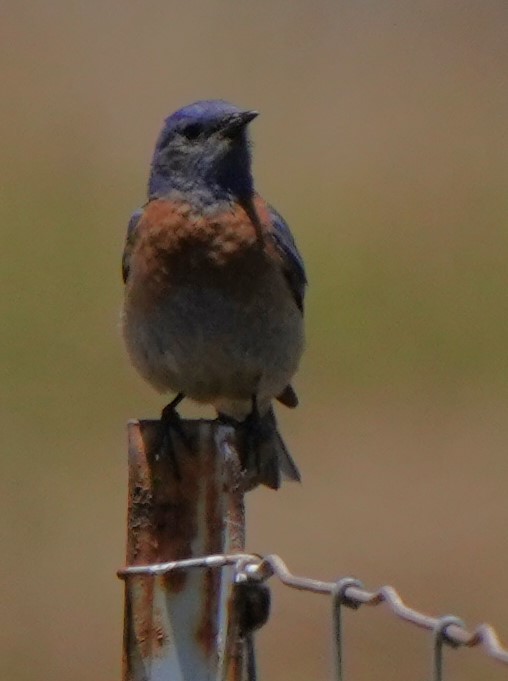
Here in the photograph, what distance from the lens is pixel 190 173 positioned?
6887mm

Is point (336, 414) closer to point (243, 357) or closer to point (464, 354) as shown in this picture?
point (464, 354)

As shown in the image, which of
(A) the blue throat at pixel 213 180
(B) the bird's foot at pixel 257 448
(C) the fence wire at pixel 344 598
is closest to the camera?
(C) the fence wire at pixel 344 598

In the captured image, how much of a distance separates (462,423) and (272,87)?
4.40 metres

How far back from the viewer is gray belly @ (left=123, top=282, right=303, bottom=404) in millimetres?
6480

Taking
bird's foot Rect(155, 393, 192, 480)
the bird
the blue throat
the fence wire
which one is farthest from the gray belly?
the fence wire

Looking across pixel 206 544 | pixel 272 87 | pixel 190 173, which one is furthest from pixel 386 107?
pixel 206 544

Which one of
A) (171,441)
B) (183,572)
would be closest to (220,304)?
(171,441)

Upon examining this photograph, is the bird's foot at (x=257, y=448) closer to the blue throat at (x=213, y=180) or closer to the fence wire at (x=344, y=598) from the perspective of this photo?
the blue throat at (x=213, y=180)

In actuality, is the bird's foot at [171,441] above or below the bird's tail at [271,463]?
below

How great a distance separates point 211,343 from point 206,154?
2.61 ft

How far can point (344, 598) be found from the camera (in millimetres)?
3752

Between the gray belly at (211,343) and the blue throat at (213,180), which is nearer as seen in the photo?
the gray belly at (211,343)

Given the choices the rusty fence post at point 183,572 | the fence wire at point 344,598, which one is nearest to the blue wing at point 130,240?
the rusty fence post at point 183,572

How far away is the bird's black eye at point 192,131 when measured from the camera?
7.04 metres
